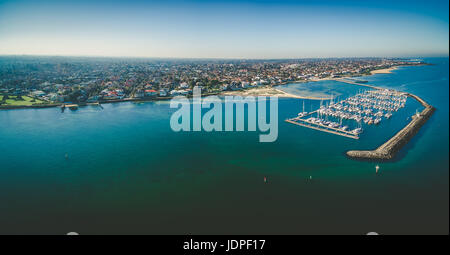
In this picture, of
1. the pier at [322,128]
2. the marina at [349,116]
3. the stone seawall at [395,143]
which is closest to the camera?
the stone seawall at [395,143]

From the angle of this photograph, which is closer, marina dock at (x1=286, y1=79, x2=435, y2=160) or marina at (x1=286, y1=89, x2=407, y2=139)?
marina dock at (x1=286, y1=79, x2=435, y2=160)

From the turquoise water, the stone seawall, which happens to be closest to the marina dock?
the stone seawall

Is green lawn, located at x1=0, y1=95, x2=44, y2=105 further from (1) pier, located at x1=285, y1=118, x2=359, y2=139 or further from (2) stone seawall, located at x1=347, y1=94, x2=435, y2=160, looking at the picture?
(2) stone seawall, located at x1=347, y1=94, x2=435, y2=160

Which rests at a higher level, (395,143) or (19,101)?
(19,101)

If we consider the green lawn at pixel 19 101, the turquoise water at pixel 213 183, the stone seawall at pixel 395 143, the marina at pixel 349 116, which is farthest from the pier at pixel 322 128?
the green lawn at pixel 19 101

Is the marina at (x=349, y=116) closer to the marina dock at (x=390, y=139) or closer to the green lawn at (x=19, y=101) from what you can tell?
the marina dock at (x=390, y=139)

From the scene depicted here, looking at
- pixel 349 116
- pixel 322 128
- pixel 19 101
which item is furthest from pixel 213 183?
pixel 19 101

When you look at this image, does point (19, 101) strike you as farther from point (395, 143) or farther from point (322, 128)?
point (395, 143)
